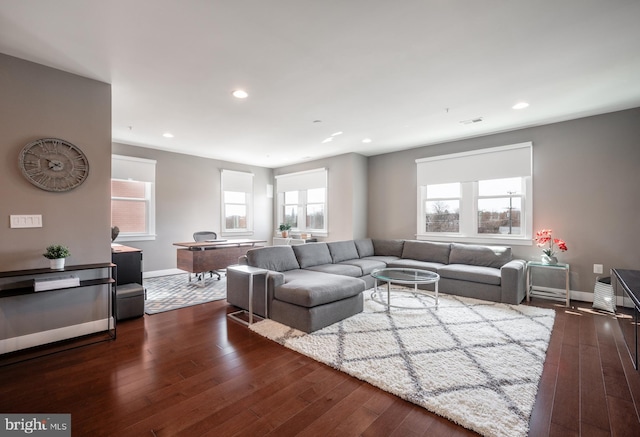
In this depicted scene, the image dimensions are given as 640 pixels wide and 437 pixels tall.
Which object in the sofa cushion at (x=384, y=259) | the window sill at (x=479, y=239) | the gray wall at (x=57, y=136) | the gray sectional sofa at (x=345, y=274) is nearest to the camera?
the gray wall at (x=57, y=136)

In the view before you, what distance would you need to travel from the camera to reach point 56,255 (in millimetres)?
2596

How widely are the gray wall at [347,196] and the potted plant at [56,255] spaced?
4529mm

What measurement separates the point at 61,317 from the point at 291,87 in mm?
3268

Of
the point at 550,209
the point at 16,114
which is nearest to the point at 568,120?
the point at 550,209

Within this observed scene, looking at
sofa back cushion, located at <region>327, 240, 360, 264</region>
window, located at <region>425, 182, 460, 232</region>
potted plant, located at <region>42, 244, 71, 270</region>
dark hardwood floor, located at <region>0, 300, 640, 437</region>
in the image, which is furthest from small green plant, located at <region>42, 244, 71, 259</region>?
window, located at <region>425, 182, 460, 232</region>

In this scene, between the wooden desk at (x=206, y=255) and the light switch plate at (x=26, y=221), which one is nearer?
the light switch plate at (x=26, y=221)

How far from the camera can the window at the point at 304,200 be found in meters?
6.67

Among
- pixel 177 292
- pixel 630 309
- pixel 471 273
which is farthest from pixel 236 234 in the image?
pixel 630 309

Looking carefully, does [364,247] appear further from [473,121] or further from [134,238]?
[134,238]

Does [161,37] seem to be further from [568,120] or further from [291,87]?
[568,120]

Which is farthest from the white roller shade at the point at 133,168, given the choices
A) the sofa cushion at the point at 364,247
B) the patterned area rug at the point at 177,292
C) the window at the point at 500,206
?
the window at the point at 500,206

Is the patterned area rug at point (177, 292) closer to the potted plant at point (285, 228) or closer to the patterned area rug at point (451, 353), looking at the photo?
the patterned area rug at point (451, 353)

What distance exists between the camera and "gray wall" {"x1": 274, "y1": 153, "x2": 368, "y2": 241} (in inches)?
239

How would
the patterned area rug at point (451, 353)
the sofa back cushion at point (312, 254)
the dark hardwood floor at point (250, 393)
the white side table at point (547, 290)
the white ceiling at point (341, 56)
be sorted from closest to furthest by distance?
the dark hardwood floor at point (250, 393), the patterned area rug at point (451, 353), the white ceiling at point (341, 56), the white side table at point (547, 290), the sofa back cushion at point (312, 254)
